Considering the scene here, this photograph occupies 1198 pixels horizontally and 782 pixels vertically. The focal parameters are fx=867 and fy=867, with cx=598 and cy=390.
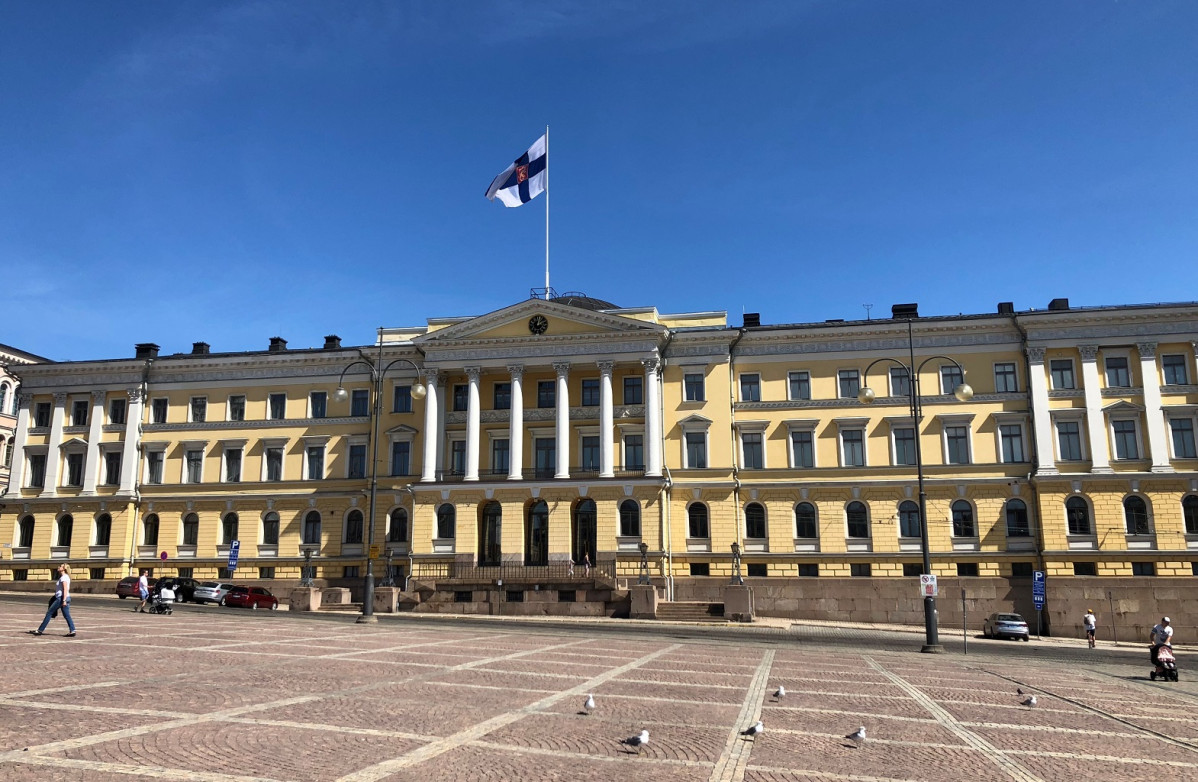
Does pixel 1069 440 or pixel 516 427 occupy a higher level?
pixel 516 427

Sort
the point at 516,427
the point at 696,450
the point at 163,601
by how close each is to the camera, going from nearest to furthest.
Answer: the point at 163,601, the point at 696,450, the point at 516,427

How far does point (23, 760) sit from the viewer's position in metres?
8.29

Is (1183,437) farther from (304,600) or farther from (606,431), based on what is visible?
(304,600)

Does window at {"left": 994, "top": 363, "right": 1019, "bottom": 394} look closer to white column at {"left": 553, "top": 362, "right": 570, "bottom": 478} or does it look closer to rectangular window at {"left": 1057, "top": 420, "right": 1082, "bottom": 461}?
rectangular window at {"left": 1057, "top": 420, "right": 1082, "bottom": 461}

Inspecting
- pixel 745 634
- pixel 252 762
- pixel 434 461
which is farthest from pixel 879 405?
pixel 252 762

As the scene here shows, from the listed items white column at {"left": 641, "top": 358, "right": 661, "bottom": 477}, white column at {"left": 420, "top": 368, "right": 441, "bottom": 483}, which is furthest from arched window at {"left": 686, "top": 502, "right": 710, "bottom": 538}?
white column at {"left": 420, "top": 368, "right": 441, "bottom": 483}

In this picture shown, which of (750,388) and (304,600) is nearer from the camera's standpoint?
(304,600)

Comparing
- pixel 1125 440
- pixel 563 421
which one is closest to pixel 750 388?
pixel 563 421

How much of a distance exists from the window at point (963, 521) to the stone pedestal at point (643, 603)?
18177mm

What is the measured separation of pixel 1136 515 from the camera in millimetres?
46781

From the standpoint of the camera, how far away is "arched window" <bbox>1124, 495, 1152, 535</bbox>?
46469 millimetres

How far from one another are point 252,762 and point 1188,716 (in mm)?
15133

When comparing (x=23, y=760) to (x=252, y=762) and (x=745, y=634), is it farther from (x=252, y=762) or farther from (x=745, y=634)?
(x=745, y=634)

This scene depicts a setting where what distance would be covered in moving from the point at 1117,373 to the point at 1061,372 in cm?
296
